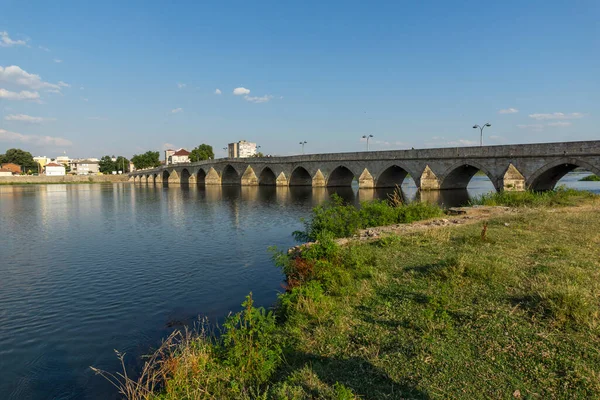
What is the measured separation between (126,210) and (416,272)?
29461 mm

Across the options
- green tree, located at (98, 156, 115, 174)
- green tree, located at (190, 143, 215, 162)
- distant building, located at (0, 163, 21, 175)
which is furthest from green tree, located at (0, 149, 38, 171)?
green tree, located at (190, 143, 215, 162)

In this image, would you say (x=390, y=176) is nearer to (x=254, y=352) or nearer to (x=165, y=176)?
(x=254, y=352)

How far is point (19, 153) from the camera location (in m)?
128

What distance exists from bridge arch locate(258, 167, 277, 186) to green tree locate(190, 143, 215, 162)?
63.0m

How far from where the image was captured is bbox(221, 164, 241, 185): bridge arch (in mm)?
79381

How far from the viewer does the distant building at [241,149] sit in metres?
145

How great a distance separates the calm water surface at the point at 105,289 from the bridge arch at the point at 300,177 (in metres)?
41.8

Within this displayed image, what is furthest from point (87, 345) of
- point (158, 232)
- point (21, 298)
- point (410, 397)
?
point (158, 232)

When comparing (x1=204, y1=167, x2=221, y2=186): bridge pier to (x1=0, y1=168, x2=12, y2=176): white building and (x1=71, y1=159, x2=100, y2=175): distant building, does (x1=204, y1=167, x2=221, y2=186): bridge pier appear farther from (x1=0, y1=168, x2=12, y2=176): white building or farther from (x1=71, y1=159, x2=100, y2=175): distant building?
(x1=71, y1=159, x2=100, y2=175): distant building

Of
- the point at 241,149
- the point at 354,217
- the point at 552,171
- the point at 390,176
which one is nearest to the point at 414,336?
the point at 354,217

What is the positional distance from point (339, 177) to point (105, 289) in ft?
166

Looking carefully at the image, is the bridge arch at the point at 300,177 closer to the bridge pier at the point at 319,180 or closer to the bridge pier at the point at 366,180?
the bridge pier at the point at 319,180

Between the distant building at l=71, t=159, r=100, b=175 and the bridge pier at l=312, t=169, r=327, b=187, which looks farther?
the distant building at l=71, t=159, r=100, b=175

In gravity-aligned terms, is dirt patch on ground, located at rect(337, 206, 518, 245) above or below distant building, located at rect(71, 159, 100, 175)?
below
